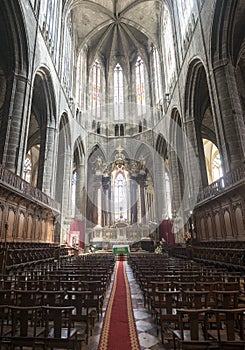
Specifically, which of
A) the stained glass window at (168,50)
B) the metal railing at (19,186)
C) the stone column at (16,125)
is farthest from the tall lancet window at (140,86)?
the metal railing at (19,186)

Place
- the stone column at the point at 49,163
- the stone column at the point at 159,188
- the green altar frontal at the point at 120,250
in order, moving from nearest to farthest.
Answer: the stone column at the point at 49,163, the green altar frontal at the point at 120,250, the stone column at the point at 159,188

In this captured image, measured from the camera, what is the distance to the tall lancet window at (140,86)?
100ft

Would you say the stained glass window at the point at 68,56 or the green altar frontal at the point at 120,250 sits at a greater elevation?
the stained glass window at the point at 68,56

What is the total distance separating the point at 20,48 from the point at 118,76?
73.9 ft

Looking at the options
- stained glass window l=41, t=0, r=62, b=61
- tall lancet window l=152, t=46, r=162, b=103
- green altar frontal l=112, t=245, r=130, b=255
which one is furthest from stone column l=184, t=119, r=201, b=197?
stained glass window l=41, t=0, r=62, b=61

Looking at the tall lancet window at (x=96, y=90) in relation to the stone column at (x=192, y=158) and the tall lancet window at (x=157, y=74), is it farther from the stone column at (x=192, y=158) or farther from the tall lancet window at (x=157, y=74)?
the stone column at (x=192, y=158)

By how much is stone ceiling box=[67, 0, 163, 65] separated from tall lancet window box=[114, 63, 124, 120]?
282 centimetres

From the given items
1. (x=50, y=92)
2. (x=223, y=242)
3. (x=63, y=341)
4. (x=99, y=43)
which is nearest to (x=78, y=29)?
(x=99, y=43)

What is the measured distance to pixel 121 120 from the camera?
3139cm

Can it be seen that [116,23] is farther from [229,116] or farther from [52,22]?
[229,116]

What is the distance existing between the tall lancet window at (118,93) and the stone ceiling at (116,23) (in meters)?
2.82

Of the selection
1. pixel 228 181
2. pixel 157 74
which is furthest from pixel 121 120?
pixel 228 181

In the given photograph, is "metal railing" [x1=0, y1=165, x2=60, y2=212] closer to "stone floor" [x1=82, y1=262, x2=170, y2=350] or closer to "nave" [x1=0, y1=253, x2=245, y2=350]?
"nave" [x1=0, y1=253, x2=245, y2=350]

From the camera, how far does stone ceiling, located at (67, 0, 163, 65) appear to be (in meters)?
25.9
